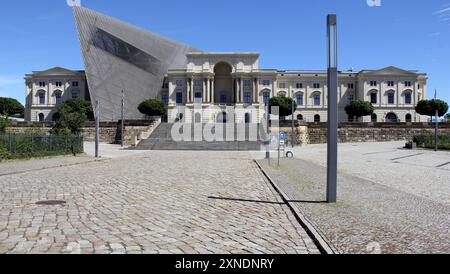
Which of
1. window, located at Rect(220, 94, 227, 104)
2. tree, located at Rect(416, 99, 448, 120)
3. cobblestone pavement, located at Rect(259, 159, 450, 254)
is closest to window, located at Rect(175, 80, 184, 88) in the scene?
window, located at Rect(220, 94, 227, 104)

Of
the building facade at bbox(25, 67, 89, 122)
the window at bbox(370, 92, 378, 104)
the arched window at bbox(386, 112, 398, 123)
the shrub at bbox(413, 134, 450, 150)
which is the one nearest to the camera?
the shrub at bbox(413, 134, 450, 150)

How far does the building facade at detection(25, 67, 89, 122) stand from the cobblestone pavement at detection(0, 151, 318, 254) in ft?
287

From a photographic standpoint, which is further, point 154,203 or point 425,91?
point 425,91

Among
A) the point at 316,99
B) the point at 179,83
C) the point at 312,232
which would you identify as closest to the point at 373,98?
the point at 316,99

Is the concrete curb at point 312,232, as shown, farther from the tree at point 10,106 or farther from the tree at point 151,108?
the tree at point 10,106

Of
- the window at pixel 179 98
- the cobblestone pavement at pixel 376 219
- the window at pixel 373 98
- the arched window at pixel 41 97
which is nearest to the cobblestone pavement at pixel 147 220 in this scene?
the cobblestone pavement at pixel 376 219

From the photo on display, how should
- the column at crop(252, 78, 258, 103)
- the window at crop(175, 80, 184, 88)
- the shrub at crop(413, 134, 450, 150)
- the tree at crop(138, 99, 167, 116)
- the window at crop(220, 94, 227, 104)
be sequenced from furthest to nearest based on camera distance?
the window at crop(220, 94, 227, 104) → the window at crop(175, 80, 184, 88) → the column at crop(252, 78, 258, 103) → the tree at crop(138, 99, 167, 116) → the shrub at crop(413, 134, 450, 150)

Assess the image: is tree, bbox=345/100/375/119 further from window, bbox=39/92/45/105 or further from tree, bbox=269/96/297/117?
window, bbox=39/92/45/105

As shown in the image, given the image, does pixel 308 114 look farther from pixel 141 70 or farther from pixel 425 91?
pixel 141 70

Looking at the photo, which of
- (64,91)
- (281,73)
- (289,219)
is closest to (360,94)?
(281,73)

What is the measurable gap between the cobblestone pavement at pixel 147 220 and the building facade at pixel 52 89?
87327mm

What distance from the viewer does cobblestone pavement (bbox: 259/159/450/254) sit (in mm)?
5344
